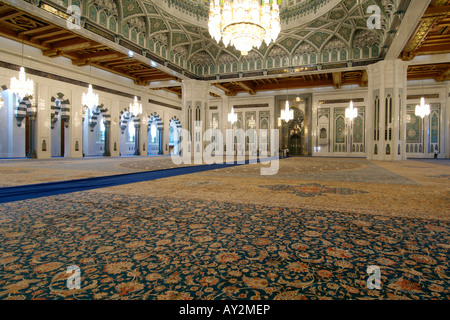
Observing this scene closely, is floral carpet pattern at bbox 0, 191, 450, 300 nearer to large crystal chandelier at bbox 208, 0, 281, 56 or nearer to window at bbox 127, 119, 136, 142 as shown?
large crystal chandelier at bbox 208, 0, 281, 56

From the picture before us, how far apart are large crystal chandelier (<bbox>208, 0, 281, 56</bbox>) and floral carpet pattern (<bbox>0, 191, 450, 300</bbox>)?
4449mm

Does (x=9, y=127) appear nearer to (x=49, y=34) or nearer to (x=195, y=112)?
(x=49, y=34)

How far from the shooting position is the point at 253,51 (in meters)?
10.5

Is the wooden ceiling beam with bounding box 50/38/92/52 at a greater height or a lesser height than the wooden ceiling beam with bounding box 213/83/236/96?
lesser

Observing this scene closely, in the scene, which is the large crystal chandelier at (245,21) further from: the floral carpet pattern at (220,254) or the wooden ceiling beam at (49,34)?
the floral carpet pattern at (220,254)

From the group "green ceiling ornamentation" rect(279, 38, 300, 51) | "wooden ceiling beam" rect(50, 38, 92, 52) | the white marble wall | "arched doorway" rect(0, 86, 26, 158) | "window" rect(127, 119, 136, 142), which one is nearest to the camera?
"wooden ceiling beam" rect(50, 38, 92, 52)

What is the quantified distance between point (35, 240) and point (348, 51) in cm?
1037

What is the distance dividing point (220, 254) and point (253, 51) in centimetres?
1065

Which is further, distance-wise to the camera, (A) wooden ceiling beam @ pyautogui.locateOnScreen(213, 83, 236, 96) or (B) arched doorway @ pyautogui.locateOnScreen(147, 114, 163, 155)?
(B) arched doorway @ pyautogui.locateOnScreen(147, 114, 163, 155)

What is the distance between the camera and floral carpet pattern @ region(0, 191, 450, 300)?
0.78 m

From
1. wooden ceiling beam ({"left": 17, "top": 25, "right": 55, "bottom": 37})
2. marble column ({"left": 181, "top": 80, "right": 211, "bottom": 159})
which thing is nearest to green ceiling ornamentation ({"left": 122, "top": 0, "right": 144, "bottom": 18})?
wooden ceiling beam ({"left": 17, "top": 25, "right": 55, "bottom": 37})

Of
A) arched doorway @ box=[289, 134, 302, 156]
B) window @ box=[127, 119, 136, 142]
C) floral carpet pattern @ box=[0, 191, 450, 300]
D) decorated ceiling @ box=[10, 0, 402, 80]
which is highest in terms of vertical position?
decorated ceiling @ box=[10, 0, 402, 80]
